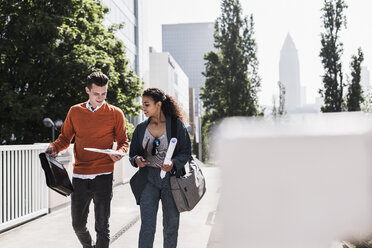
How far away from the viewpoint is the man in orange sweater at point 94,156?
344 centimetres

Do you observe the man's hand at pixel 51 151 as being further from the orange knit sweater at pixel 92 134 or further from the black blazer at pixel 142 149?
the black blazer at pixel 142 149

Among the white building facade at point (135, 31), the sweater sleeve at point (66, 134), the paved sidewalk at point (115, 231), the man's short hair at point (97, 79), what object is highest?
the white building facade at point (135, 31)

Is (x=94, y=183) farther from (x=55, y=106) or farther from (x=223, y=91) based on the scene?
(x=223, y=91)

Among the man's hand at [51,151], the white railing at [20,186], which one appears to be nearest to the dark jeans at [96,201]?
the man's hand at [51,151]

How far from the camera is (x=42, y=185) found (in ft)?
22.6

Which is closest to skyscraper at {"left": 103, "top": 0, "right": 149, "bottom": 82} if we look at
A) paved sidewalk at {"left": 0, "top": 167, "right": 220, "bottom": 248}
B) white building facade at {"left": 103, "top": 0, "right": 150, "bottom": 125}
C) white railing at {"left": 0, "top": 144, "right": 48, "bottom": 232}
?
white building facade at {"left": 103, "top": 0, "right": 150, "bottom": 125}

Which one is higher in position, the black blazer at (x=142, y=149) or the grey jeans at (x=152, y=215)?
the black blazer at (x=142, y=149)

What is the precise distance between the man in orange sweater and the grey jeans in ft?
1.40

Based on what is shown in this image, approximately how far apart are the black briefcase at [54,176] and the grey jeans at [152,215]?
65 centimetres

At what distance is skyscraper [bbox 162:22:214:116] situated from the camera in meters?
177

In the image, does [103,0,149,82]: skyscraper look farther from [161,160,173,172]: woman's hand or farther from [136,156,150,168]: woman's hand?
[161,160,173,172]: woman's hand

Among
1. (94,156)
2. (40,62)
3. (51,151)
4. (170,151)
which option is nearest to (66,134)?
(51,151)

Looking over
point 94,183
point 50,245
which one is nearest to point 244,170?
point 94,183

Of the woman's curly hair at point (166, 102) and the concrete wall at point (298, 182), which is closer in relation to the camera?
the concrete wall at point (298, 182)
